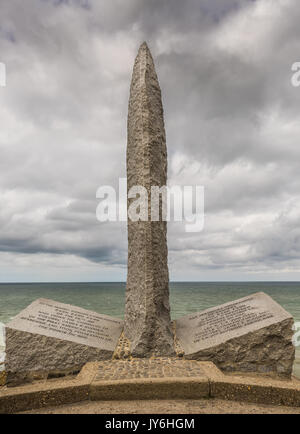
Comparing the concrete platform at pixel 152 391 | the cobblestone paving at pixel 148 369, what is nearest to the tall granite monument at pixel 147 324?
the cobblestone paving at pixel 148 369

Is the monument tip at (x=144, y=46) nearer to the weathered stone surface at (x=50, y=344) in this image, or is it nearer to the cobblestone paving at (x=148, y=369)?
the weathered stone surface at (x=50, y=344)

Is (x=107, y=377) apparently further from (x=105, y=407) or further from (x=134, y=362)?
(x=134, y=362)

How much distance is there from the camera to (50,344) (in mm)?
4461

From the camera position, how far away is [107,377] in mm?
3730

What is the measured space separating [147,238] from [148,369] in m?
2.08

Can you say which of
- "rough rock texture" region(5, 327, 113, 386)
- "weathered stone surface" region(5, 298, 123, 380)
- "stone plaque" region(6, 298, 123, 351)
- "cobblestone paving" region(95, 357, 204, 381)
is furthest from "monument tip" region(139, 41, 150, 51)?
"cobblestone paving" region(95, 357, 204, 381)

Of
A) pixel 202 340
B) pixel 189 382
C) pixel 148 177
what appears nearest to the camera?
pixel 189 382

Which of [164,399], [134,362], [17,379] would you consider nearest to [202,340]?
[134,362]

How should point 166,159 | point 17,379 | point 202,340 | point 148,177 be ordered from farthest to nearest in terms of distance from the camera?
point 166,159 < point 148,177 < point 202,340 < point 17,379

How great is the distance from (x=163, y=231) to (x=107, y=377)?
2652 millimetres

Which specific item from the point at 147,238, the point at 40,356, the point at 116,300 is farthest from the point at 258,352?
the point at 116,300

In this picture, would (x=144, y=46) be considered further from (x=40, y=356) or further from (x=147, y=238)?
(x=40, y=356)

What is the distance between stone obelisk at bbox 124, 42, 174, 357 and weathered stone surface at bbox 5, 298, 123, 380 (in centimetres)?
62

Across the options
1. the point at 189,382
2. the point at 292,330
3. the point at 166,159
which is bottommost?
the point at 189,382
